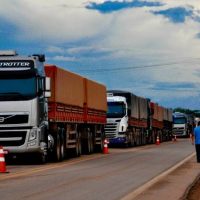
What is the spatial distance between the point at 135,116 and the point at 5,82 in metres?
26.1

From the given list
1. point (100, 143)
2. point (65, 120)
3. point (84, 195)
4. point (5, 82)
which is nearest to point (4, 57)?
point (5, 82)

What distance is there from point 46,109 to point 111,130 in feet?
64.8

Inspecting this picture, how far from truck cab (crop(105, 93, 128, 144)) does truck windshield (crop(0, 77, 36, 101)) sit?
68.2 ft

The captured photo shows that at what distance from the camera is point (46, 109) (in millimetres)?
25594

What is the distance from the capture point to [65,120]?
92.2ft

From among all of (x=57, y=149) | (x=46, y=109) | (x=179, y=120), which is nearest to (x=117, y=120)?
(x=57, y=149)

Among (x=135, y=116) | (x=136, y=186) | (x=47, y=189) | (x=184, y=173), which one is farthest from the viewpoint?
(x=135, y=116)

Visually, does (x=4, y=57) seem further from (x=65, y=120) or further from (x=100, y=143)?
(x=100, y=143)

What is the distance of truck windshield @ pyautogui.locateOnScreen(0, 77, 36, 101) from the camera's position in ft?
78.4

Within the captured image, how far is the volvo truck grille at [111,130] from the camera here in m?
44.7

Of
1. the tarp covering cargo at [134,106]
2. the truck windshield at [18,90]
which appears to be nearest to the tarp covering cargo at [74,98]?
the truck windshield at [18,90]

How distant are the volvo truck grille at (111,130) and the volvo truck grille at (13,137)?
20416mm

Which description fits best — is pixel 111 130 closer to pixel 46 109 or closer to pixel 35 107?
pixel 46 109

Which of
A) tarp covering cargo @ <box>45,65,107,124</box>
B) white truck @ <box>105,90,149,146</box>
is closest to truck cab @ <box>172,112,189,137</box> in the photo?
white truck @ <box>105,90,149,146</box>
